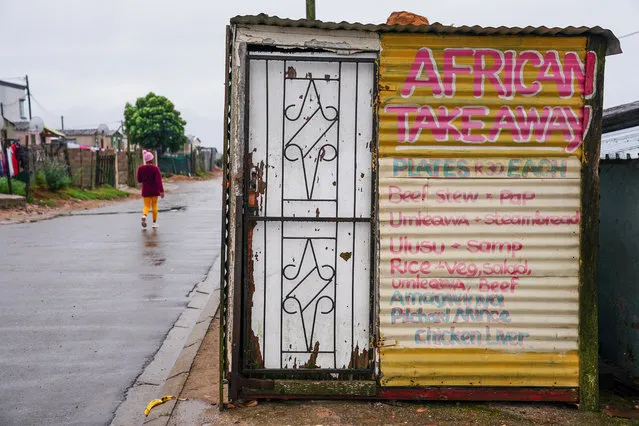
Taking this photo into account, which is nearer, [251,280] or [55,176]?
[251,280]

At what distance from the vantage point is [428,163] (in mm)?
4434

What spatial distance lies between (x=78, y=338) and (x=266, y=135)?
134 inches

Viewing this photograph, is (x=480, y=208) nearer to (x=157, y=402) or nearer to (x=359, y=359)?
(x=359, y=359)

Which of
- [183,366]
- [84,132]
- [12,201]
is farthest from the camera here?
[84,132]

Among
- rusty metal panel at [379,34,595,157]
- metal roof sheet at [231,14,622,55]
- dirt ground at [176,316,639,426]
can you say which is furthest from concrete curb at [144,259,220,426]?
metal roof sheet at [231,14,622,55]

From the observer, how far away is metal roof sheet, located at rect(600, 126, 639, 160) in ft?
15.1

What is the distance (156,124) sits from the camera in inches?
2437

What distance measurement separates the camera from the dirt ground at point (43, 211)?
18.2 m

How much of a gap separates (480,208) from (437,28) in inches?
47.5

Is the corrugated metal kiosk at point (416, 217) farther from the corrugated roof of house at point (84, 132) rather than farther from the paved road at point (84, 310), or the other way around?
the corrugated roof of house at point (84, 132)

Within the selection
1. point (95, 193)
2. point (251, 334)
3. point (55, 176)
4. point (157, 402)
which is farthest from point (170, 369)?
point (95, 193)

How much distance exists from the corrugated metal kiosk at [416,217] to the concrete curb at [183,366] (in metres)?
0.49

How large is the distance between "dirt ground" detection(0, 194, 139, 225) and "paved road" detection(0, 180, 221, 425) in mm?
2795

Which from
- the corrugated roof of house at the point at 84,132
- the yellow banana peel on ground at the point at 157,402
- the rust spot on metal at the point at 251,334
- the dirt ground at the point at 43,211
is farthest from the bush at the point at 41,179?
the corrugated roof of house at the point at 84,132
